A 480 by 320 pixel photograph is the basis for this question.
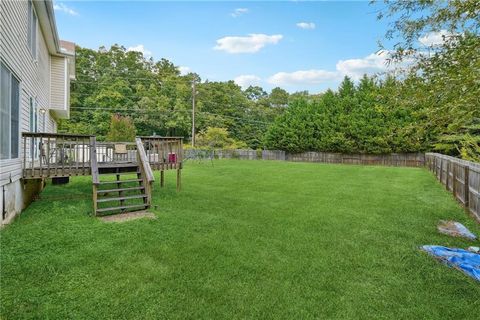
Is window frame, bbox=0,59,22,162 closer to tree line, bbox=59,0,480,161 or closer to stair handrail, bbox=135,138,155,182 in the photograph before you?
stair handrail, bbox=135,138,155,182

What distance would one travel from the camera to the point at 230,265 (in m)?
3.86

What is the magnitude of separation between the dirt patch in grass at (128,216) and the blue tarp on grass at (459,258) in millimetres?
4699

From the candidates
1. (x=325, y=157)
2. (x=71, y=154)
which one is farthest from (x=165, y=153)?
(x=325, y=157)

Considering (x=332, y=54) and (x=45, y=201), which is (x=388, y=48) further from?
(x=332, y=54)

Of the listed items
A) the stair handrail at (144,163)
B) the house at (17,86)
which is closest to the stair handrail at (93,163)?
the stair handrail at (144,163)

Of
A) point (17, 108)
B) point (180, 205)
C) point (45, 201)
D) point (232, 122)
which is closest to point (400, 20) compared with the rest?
point (180, 205)

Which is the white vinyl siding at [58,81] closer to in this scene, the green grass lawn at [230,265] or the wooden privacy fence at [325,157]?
the green grass lawn at [230,265]

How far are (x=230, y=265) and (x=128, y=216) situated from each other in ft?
9.54

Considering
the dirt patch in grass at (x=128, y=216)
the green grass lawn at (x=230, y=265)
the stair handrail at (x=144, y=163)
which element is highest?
the stair handrail at (x=144, y=163)

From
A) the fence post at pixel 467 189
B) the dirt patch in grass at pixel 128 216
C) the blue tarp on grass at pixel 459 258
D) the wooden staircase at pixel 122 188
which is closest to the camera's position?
the blue tarp on grass at pixel 459 258

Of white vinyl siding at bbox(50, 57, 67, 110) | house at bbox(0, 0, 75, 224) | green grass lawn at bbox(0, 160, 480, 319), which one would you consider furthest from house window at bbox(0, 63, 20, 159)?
white vinyl siding at bbox(50, 57, 67, 110)

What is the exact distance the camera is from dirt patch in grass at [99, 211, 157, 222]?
5.67 meters

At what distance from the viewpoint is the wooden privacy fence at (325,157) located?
24984 mm

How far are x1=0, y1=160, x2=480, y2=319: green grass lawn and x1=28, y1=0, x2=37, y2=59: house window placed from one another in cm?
382
